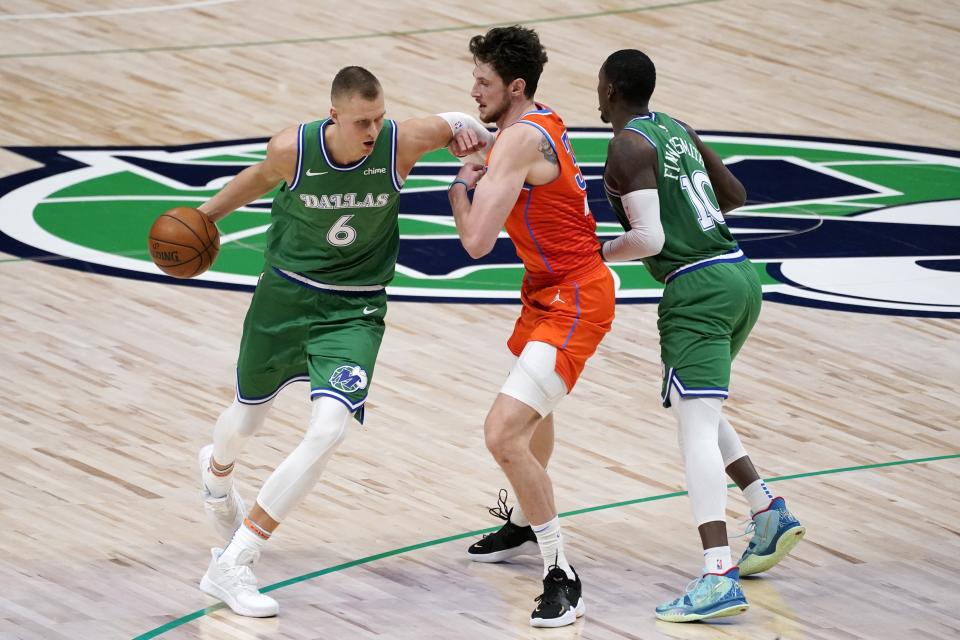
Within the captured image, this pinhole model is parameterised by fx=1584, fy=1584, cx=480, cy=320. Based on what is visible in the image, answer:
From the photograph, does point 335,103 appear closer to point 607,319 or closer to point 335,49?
point 607,319

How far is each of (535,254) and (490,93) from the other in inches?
23.4

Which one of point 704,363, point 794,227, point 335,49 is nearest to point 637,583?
point 704,363

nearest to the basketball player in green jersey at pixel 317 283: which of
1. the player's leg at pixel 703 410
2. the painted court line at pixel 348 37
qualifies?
the player's leg at pixel 703 410

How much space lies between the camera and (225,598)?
18.1 feet

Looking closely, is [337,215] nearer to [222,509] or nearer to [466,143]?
[466,143]

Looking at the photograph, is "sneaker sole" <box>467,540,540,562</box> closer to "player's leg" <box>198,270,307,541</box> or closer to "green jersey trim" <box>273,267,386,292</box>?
"player's leg" <box>198,270,307,541</box>

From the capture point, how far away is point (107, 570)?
5.84 metres

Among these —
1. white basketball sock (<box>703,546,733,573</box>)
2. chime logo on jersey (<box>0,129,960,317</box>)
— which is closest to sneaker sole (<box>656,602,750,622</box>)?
white basketball sock (<box>703,546,733,573</box>)

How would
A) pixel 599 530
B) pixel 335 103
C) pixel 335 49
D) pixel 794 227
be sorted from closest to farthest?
pixel 335 103
pixel 599 530
pixel 794 227
pixel 335 49

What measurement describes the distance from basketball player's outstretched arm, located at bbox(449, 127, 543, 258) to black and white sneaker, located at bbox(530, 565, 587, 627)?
1154 mm

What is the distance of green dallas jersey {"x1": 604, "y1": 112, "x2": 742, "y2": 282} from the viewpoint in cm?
566

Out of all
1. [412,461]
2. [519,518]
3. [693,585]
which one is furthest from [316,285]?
[693,585]

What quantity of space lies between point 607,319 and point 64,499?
2.43 metres

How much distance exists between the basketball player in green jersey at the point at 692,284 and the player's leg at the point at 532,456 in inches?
14.4
